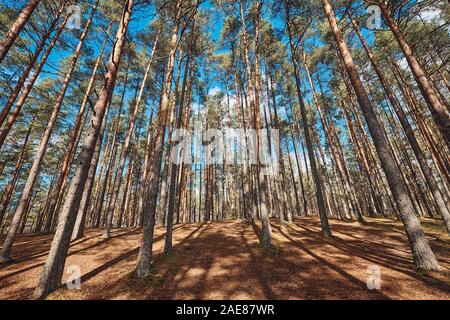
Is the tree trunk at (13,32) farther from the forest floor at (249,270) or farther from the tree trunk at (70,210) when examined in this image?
the forest floor at (249,270)

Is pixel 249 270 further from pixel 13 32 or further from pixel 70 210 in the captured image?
pixel 13 32

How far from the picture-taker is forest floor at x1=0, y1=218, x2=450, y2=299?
166 inches

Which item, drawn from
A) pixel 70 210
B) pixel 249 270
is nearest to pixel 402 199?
pixel 249 270

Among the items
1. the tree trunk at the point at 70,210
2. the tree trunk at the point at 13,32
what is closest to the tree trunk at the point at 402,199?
the tree trunk at the point at 70,210

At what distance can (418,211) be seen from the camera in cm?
2056

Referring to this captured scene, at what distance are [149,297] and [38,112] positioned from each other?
18.8 m

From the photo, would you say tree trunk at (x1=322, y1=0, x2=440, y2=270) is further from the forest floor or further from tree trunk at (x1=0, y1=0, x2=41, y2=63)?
tree trunk at (x1=0, y1=0, x2=41, y2=63)

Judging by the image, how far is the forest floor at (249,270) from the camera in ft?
13.8

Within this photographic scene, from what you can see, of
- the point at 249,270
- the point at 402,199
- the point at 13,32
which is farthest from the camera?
the point at 249,270

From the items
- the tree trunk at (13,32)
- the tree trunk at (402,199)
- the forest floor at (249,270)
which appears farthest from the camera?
the tree trunk at (402,199)

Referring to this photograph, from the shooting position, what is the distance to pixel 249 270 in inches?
223

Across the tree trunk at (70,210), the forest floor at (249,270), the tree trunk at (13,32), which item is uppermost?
the tree trunk at (13,32)
